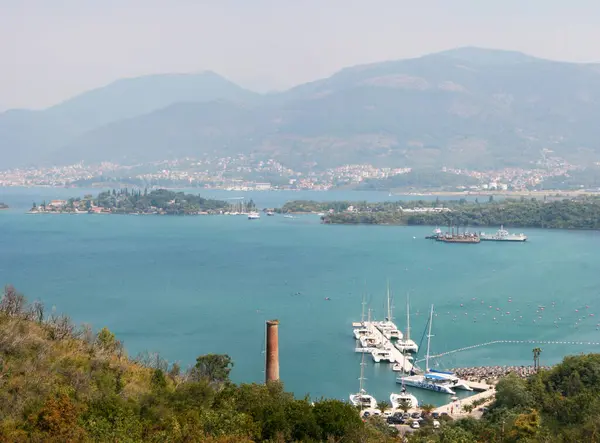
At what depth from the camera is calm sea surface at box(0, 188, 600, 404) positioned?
54.5 ft

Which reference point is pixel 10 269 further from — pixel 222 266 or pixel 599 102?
pixel 599 102

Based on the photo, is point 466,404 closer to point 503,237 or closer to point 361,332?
point 361,332

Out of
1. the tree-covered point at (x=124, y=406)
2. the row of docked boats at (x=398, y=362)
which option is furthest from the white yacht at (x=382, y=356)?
the tree-covered point at (x=124, y=406)

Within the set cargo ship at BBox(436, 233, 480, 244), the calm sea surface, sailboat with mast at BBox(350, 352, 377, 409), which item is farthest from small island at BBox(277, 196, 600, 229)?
sailboat with mast at BBox(350, 352, 377, 409)

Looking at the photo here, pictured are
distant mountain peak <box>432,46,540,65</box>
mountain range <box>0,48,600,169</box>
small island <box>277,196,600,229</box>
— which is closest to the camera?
small island <box>277,196,600,229</box>

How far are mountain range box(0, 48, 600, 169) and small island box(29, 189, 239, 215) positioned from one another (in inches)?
1844

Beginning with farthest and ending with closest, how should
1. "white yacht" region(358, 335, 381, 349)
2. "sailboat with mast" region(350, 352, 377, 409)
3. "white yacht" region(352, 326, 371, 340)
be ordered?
"white yacht" region(352, 326, 371, 340), "white yacht" region(358, 335, 381, 349), "sailboat with mast" region(350, 352, 377, 409)

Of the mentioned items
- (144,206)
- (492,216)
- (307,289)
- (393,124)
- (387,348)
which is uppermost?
(393,124)

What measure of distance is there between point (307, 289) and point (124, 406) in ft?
51.6

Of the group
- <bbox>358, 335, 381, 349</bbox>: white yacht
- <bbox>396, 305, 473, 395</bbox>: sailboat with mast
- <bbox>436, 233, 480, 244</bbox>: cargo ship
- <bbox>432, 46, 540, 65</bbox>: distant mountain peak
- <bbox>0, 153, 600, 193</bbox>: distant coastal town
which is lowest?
<bbox>396, 305, 473, 395</bbox>: sailboat with mast

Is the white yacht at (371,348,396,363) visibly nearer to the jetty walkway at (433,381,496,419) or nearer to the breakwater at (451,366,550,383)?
the breakwater at (451,366,550,383)

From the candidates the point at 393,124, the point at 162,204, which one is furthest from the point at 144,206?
the point at 393,124

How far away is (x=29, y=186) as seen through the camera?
287 ft

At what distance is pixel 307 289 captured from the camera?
23.4 metres
